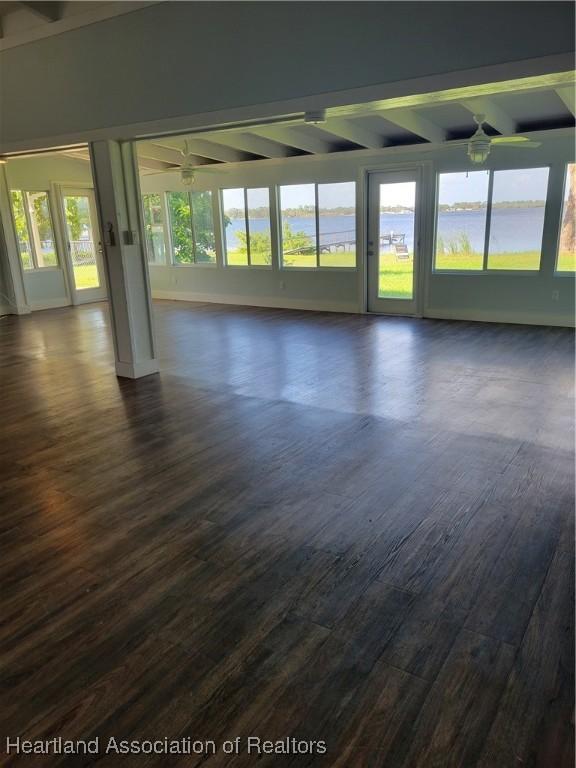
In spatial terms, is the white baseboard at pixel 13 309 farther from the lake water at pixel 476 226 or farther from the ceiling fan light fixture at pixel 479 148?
Answer: the ceiling fan light fixture at pixel 479 148

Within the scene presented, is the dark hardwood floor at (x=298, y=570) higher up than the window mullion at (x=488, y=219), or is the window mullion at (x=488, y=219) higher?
the window mullion at (x=488, y=219)

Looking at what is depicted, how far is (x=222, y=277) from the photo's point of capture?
33.9 ft

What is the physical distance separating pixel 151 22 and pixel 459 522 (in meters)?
4.35

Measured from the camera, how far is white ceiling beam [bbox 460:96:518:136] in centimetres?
571

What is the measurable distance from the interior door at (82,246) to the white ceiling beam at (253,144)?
12.5 ft

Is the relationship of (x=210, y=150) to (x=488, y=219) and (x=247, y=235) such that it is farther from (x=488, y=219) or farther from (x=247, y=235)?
(x=488, y=219)

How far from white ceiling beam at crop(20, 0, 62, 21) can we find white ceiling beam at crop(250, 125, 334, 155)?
307cm

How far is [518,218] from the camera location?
7.35 meters

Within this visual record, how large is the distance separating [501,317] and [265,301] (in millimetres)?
4186

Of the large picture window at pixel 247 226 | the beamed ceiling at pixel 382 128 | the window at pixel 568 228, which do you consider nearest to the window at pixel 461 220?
the beamed ceiling at pixel 382 128

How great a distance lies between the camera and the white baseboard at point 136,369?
17.6 feet

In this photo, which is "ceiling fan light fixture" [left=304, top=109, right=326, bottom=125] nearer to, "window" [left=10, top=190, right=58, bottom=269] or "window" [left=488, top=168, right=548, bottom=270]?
"window" [left=488, top=168, right=548, bottom=270]

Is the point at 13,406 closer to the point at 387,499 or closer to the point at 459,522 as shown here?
the point at 387,499

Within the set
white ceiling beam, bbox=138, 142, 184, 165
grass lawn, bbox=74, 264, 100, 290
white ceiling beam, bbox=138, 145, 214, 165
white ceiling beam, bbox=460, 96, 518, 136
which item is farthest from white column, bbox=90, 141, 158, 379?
grass lawn, bbox=74, 264, 100, 290
